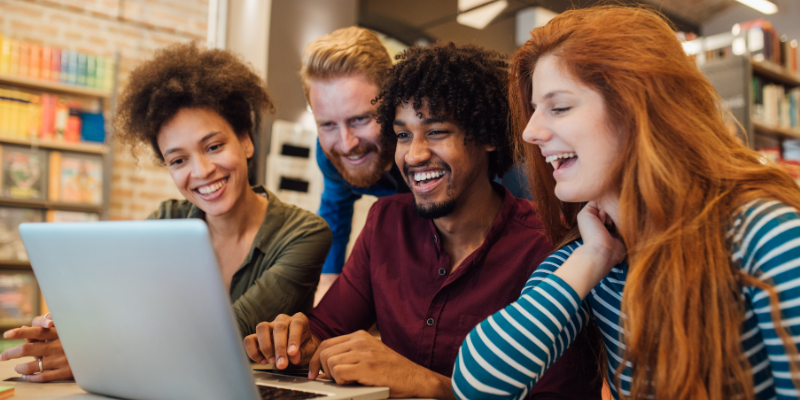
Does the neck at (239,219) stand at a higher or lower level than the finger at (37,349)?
Answer: higher

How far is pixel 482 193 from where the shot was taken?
4.79 feet

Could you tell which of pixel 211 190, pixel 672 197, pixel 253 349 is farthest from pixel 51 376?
pixel 672 197

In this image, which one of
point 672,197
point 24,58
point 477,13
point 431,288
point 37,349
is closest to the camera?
point 672,197

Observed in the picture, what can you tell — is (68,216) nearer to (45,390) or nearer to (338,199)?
(338,199)

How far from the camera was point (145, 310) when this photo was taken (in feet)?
2.55

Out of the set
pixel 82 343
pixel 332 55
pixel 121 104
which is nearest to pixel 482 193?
pixel 332 55

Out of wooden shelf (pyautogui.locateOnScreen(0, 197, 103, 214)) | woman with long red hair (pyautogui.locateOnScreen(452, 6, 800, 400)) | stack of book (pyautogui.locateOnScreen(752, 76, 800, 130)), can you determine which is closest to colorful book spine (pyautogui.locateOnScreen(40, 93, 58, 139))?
wooden shelf (pyautogui.locateOnScreen(0, 197, 103, 214))

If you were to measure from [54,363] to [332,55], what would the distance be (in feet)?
4.02

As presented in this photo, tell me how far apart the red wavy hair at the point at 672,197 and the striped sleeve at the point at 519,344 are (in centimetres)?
11

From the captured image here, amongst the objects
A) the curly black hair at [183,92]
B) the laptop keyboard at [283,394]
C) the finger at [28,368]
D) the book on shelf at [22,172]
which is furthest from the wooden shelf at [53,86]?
the laptop keyboard at [283,394]

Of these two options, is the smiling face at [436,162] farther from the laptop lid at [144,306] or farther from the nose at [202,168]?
the laptop lid at [144,306]

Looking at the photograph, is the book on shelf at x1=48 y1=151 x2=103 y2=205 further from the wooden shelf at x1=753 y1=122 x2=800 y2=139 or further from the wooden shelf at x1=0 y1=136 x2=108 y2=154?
the wooden shelf at x1=753 y1=122 x2=800 y2=139

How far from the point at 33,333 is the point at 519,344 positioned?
0.96 meters

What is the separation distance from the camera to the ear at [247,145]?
1839mm
